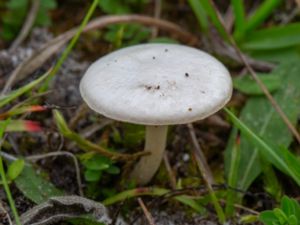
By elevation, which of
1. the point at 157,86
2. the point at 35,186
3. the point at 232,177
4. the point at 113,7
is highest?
the point at 157,86

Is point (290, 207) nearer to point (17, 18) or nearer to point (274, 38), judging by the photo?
point (274, 38)

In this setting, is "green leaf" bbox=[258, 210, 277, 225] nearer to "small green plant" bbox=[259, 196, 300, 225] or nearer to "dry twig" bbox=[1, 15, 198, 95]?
"small green plant" bbox=[259, 196, 300, 225]

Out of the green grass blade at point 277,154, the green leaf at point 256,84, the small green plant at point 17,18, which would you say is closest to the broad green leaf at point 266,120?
the green leaf at point 256,84

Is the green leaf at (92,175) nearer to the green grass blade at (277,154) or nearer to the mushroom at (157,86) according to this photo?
the mushroom at (157,86)

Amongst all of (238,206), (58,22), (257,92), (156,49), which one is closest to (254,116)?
(257,92)

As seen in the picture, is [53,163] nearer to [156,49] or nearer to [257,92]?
[156,49]

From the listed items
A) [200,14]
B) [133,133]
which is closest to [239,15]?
[200,14]

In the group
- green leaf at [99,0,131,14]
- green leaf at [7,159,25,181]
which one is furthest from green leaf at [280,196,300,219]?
green leaf at [99,0,131,14]
